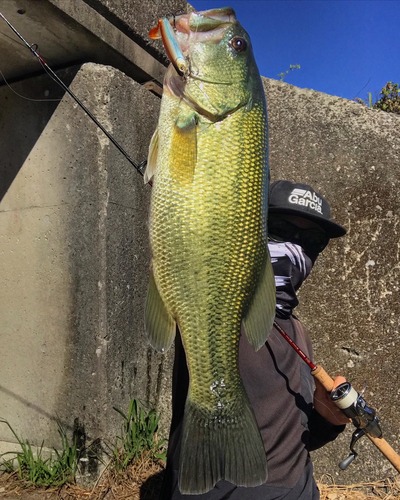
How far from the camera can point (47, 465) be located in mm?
2975

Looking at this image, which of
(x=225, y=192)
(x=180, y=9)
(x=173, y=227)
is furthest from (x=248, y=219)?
(x=180, y=9)

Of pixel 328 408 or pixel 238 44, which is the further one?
pixel 328 408

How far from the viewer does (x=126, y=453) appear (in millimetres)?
3045

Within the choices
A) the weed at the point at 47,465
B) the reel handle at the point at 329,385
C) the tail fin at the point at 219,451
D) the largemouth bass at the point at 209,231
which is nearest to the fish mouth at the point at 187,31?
the largemouth bass at the point at 209,231

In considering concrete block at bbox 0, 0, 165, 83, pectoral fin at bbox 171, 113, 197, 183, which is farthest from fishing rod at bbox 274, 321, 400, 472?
concrete block at bbox 0, 0, 165, 83

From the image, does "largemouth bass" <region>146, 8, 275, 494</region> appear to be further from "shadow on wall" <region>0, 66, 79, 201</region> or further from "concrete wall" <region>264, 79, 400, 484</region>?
"concrete wall" <region>264, 79, 400, 484</region>

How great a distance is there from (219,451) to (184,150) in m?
1.08

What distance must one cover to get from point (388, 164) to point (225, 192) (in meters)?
2.50

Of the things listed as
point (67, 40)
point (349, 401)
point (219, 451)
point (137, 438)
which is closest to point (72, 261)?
point (137, 438)

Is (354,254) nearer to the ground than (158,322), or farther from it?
farther from it

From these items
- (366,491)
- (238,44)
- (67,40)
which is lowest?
(366,491)

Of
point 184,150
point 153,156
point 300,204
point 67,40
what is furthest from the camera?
point 67,40

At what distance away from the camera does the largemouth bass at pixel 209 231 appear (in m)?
1.50

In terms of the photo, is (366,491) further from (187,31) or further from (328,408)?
(187,31)
